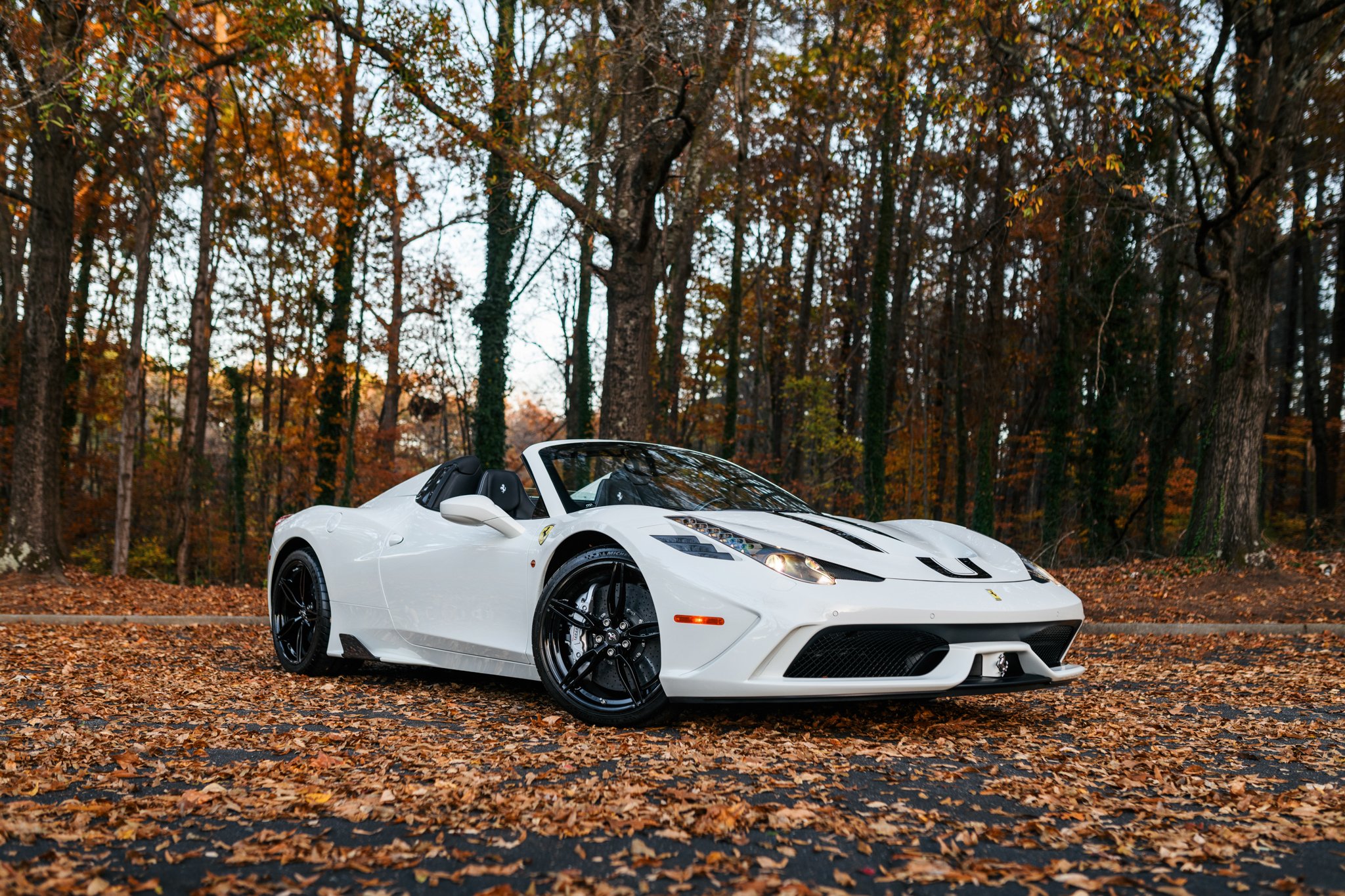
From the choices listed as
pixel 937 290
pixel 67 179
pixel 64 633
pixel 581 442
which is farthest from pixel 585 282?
pixel 581 442

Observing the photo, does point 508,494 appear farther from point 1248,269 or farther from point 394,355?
point 394,355

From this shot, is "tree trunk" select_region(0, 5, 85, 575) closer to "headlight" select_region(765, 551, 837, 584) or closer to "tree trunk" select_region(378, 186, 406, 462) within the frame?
"headlight" select_region(765, 551, 837, 584)

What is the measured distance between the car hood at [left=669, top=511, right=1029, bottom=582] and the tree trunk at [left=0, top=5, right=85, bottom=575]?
1072 centimetres

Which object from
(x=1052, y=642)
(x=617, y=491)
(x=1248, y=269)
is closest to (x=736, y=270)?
(x=1248, y=269)

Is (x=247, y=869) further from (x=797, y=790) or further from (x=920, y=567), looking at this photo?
(x=920, y=567)

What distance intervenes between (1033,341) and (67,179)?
2498cm

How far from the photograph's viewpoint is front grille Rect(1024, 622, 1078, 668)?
4500mm

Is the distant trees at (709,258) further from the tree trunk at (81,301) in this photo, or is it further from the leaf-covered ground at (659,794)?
the leaf-covered ground at (659,794)

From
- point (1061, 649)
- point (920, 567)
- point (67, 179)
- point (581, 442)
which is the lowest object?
point (1061, 649)

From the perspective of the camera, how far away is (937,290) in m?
31.5

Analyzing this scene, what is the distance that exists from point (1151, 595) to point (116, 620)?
10.2m

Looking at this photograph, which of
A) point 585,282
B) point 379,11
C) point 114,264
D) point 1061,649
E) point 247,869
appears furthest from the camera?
point 585,282

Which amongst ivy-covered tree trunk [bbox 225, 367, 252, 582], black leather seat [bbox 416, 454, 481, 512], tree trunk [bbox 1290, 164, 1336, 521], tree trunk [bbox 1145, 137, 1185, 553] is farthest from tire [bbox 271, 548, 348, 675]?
tree trunk [bbox 1290, 164, 1336, 521]

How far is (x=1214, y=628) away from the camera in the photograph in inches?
351
